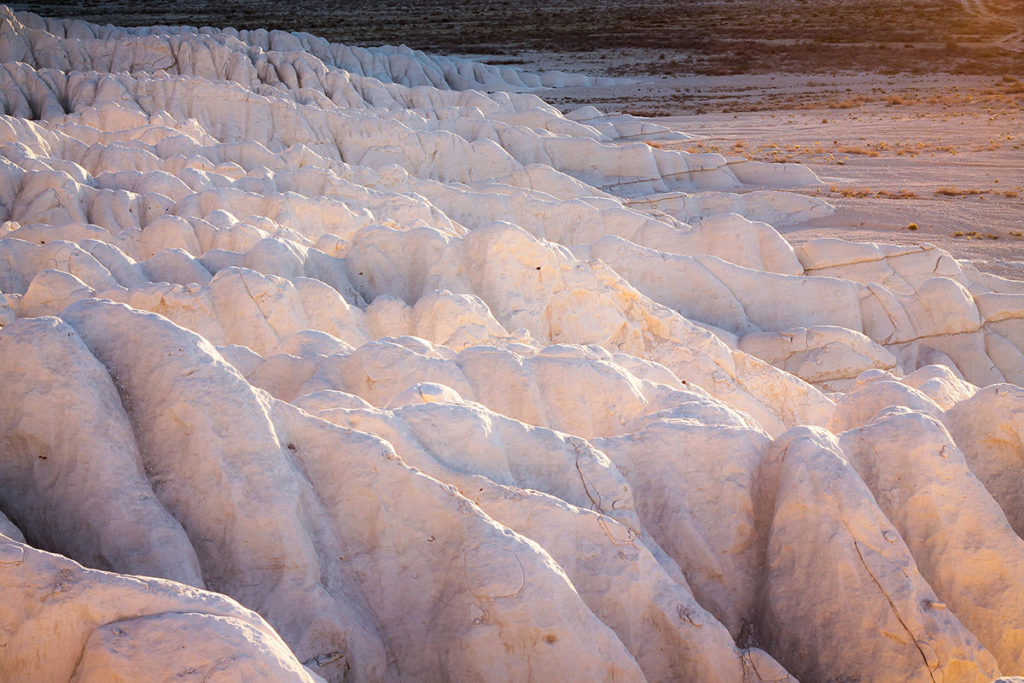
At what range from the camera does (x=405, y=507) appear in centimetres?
564

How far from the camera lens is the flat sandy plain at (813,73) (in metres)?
25.6

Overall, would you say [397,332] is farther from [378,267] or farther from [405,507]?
[405,507]

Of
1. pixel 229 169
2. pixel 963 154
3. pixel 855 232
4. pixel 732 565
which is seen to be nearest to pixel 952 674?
pixel 732 565

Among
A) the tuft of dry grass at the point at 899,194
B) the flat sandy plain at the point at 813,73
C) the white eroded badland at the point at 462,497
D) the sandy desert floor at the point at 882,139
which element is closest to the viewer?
the white eroded badland at the point at 462,497

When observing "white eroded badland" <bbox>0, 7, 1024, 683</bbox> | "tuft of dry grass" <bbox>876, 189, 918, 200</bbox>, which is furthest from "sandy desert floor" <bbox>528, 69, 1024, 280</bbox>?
"white eroded badland" <bbox>0, 7, 1024, 683</bbox>

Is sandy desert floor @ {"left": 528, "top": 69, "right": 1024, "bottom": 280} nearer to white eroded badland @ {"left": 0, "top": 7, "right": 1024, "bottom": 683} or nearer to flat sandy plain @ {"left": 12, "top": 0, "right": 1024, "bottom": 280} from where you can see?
flat sandy plain @ {"left": 12, "top": 0, "right": 1024, "bottom": 280}

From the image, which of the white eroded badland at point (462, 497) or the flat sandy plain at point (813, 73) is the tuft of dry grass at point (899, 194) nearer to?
the flat sandy plain at point (813, 73)

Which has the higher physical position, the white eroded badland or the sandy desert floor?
the white eroded badland

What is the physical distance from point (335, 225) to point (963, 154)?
2325 centimetres

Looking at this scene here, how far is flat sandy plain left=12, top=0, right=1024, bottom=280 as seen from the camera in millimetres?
25578

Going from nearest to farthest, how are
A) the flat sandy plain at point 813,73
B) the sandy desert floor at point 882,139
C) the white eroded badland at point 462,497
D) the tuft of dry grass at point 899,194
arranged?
the white eroded badland at point 462,497 < the sandy desert floor at point 882,139 < the flat sandy plain at point 813,73 < the tuft of dry grass at point 899,194

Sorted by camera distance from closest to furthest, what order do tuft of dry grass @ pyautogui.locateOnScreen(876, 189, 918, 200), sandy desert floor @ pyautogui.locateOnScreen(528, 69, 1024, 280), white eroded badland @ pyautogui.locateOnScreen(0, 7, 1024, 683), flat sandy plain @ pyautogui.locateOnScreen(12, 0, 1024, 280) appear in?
white eroded badland @ pyautogui.locateOnScreen(0, 7, 1024, 683) → sandy desert floor @ pyautogui.locateOnScreen(528, 69, 1024, 280) → flat sandy plain @ pyautogui.locateOnScreen(12, 0, 1024, 280) → tuft of dry grass @ pyautogui.locateOnScreen(876, 189, 918, 200)

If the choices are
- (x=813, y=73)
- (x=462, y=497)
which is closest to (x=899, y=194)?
(x=462, y=497)

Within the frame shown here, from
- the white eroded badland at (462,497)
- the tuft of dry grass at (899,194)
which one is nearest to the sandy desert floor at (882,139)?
the tuft of dry grass at (899,194)
